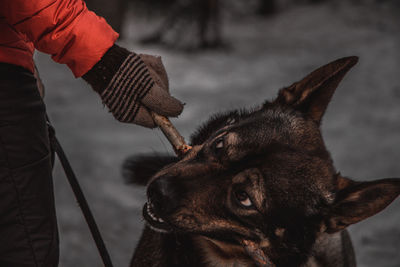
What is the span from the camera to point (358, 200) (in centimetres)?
175

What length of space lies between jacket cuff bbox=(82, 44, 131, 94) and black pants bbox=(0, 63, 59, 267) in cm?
31

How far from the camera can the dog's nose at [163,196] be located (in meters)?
1.75

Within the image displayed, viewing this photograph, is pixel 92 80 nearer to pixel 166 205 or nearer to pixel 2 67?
pixel 2 67

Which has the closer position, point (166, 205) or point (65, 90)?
point (166, 205)

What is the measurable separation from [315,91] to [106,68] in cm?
106

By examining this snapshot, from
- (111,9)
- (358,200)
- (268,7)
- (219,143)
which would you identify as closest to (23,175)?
(219,143)

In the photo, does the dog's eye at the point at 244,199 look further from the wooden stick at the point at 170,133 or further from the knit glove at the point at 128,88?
the knit glove at the point at 128,88

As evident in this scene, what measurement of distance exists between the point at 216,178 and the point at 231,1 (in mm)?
11005

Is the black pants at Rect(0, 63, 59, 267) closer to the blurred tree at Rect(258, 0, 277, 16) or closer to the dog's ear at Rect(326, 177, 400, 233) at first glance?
the dog's ear at Rect(326, 177, 400, 233)

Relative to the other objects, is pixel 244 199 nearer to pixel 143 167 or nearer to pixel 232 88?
pixel 143 167

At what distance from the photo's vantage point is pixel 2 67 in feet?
4.58

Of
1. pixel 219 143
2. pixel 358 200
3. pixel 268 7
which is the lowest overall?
pixel 219 143

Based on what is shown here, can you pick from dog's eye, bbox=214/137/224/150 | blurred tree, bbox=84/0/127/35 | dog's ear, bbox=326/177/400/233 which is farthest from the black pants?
blurred tree, bbox=84/0/127/35

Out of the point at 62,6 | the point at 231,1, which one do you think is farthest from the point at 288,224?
the point at 231,1
